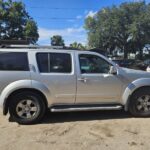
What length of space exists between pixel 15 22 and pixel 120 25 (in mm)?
15190

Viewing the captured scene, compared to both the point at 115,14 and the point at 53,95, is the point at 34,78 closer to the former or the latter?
the point at 53,95

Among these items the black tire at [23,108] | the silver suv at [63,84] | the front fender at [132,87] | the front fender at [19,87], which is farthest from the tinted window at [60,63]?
the front fender at [132,87]

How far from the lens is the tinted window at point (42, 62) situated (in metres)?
7.04

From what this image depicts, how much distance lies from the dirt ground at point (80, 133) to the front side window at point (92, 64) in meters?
1.23

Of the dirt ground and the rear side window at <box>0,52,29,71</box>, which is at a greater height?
the rear side window at <box>0,52,29,71</box>

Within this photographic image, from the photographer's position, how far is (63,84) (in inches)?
278

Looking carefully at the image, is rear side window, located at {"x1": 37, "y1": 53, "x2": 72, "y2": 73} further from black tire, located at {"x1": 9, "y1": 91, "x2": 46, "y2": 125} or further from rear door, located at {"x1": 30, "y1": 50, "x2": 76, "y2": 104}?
black tire, located at {"x1": 9, "y1": 91, "x2": 46, "y2": 125}

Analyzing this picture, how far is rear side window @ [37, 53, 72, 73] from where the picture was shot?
7.07 meters

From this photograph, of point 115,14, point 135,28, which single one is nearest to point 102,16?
point 115,14

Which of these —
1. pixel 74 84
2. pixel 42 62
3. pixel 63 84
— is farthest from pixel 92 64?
pixel 42 62

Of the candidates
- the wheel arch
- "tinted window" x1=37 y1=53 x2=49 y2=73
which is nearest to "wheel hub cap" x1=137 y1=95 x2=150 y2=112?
the wheel arch

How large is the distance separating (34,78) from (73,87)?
981 millimetres

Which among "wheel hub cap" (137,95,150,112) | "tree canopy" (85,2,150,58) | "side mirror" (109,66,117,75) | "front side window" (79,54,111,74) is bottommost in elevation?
"wheel hub cap" (137,95,150,112)

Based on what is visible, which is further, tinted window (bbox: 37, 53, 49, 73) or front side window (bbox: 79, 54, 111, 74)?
front side window (bbox: 79, 54, 111, 74)
